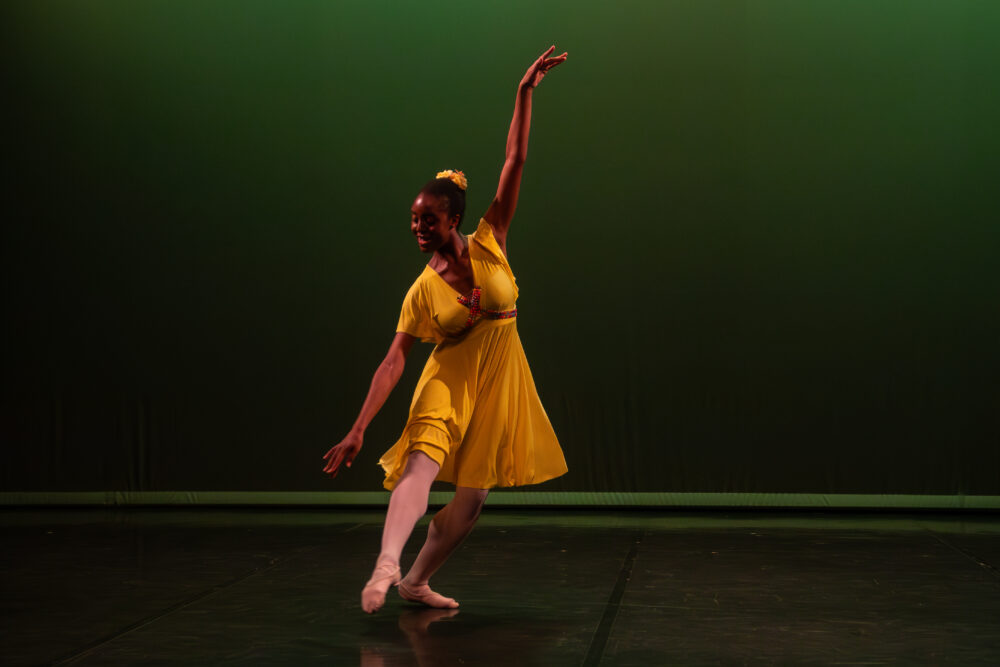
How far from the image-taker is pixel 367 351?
6.26m

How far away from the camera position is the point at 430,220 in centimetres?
298

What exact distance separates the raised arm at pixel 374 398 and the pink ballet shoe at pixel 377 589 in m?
0.26

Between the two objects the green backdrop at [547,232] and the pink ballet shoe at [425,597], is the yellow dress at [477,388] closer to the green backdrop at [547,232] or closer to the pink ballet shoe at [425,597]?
the pink ballet shoe at [425,597]

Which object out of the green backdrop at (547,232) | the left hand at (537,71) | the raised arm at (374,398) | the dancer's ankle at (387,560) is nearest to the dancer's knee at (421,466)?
the raised arm at (374,398)

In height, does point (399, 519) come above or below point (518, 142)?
below

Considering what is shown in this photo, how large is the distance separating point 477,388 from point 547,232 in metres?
3.06

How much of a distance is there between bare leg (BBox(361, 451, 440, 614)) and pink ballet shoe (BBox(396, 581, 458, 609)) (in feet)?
1.58

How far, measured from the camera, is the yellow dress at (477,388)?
120 inches

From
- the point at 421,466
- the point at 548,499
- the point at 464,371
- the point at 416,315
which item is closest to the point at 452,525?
the point at 421,466

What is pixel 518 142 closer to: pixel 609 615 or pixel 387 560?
pixel 387 560

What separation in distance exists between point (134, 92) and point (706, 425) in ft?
11.7

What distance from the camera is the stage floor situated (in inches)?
109

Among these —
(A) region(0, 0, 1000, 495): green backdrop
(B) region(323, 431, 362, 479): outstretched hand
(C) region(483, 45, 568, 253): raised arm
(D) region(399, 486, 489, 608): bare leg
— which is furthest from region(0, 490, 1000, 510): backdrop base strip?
(B) region(323, 431, 362, 479): outstretched hand

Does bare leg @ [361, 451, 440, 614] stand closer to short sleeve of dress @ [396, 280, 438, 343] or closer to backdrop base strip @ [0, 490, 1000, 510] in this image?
short sleeve of dress @ [396, 280, 438, 343]
